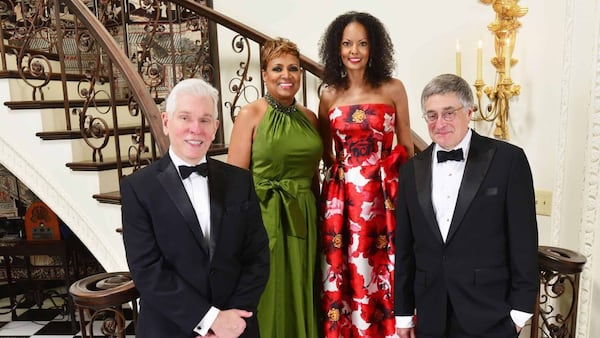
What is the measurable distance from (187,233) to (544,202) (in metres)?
1.80

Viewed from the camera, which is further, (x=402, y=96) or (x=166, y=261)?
(x=402, y=96)

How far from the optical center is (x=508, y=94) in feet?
7.83

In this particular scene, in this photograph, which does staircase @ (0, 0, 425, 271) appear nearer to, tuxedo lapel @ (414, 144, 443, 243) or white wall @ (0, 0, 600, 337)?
white wall @ (0, 0, 600, 337)

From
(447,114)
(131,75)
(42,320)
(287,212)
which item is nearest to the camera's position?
(447,114)

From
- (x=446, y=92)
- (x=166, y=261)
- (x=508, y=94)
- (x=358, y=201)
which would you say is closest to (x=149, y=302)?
(x=166, y=261)

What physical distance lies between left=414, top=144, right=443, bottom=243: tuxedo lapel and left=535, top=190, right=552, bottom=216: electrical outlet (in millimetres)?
1108

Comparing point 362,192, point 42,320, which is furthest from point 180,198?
point 42,320

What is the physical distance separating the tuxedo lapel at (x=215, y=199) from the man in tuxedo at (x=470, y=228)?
587 millimetres

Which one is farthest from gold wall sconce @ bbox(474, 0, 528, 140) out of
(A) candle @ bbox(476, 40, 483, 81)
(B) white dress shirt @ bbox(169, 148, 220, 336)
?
(B) white dress shirt @ bbox(169, 148, 220, 336)

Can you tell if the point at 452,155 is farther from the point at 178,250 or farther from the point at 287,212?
the point at 178,250

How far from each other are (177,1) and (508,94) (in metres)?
2.18

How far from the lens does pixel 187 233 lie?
1328 millimetres

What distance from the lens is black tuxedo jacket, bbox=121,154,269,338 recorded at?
1.30 metres

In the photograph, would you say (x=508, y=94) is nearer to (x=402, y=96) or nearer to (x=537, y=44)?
(x=537, y=44)
